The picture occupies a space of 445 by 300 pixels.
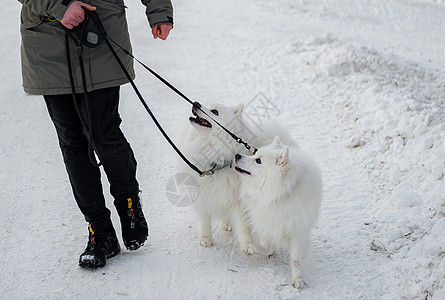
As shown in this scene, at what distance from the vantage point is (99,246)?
3018 mm

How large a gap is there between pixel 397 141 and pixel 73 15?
3.03m

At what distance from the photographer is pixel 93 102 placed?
282cm

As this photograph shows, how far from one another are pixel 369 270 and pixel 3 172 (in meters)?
3.28

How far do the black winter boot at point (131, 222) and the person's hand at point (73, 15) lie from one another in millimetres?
1167

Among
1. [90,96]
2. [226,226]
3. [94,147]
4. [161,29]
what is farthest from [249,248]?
[161,29]

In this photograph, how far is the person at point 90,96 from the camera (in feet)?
8.79

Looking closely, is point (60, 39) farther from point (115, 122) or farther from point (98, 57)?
point (115, 122)

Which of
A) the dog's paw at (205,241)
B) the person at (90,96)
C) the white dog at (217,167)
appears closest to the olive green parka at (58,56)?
the person at (90,96)

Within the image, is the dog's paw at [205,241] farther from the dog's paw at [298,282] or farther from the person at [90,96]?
the dog's paw at [298,282]

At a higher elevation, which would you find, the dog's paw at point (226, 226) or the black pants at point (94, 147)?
the black pants at point (94, 147)

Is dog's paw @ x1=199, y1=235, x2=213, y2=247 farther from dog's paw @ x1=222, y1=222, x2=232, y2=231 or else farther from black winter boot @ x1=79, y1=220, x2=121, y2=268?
black winter boot @ x1=79, y1=220, x2=121, y2=268

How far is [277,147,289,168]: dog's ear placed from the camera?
A: 2.94 metres

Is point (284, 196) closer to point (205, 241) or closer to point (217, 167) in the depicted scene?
point (217, 167)

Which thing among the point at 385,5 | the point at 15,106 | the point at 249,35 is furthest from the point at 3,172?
the point at 385,5
